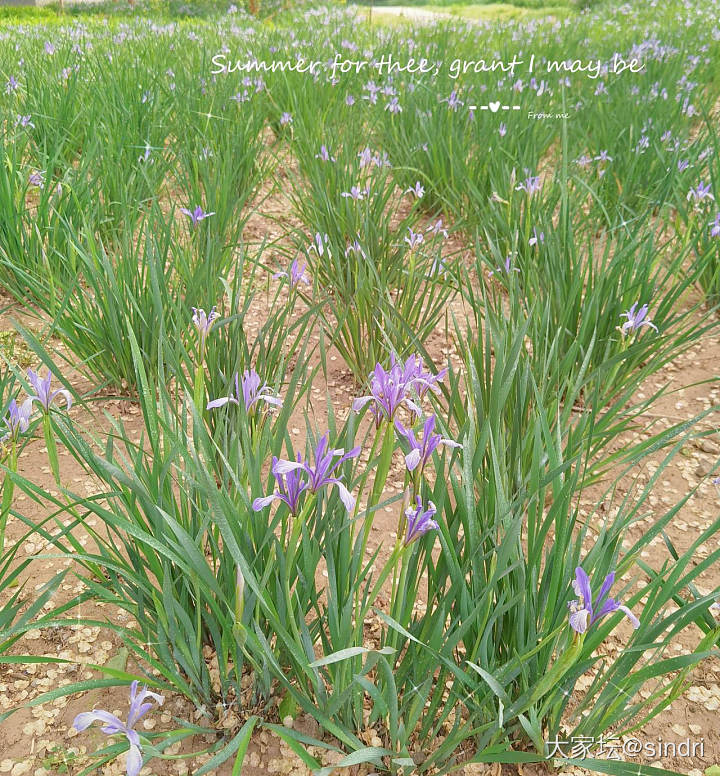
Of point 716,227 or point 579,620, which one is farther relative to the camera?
point 716,227

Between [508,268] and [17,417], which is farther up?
[508,268]

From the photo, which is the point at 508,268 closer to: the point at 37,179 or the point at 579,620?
the point at 579,620

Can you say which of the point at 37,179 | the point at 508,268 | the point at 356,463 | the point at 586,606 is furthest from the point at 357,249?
the point at 586,606

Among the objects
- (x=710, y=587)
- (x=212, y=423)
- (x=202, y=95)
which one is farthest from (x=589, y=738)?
(x=202, y=95)

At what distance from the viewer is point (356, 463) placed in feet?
4.53

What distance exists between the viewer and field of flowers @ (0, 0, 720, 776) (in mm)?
1052

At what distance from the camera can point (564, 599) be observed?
108 cm

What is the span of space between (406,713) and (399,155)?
9.11ft

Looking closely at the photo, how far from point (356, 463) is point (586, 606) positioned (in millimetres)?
600

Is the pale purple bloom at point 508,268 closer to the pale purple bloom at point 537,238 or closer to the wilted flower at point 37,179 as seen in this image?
the pale purple bloom at point 537,238

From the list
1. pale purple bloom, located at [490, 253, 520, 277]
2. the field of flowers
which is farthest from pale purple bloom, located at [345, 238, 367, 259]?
pale purple bloom, located at [490, 253, 520, 277]

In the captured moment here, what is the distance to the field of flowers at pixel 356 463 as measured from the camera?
1.05m

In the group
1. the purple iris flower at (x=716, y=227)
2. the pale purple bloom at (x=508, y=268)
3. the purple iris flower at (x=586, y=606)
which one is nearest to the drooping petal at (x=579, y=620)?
the purple iris flower at (x=586, y=606)

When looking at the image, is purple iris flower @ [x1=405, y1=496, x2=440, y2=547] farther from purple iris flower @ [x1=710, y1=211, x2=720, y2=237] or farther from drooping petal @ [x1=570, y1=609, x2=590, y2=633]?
purple iris flower @ [x1=710, y1=211, x2=720, y2=237]
